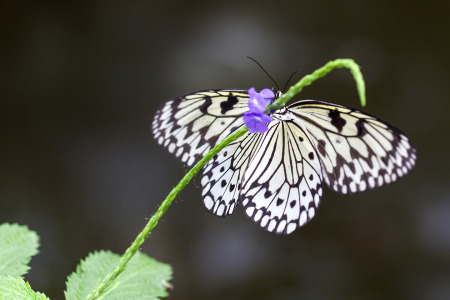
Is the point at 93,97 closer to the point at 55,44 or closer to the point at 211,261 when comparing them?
the point at 55,44

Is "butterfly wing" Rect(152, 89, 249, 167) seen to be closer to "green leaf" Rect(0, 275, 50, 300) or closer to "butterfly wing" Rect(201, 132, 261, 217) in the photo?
"butterfly wing" Rect(201, 132, 261, 217)

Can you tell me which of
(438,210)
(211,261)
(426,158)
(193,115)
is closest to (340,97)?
(426,158)

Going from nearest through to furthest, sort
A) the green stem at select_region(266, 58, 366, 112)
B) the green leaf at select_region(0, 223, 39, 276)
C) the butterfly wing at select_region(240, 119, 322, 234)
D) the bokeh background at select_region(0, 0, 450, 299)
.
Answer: the green stem at select_region(266, 58, 366, 112)
the green leaf at select_region(0, 223, 39, 276)
the butterfly wing at select_region(240, 119, 322, 234)
the bokeh background at select_region(0, 0, 450, 299)

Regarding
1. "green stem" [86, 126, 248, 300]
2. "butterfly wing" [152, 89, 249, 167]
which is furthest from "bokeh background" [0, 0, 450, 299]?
"green stem" [86, 126, 248, 300]

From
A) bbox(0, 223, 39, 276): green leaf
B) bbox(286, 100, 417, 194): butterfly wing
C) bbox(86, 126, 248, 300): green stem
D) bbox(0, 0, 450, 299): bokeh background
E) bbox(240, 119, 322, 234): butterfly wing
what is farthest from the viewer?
bbox(0, 0, 450, 299): bokeh background

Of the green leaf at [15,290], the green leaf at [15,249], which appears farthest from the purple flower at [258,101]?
the green leaf at [15,249]

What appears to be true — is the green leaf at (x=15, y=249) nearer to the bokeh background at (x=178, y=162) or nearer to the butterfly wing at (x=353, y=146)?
the butterfly wing at (x=353, y=146)

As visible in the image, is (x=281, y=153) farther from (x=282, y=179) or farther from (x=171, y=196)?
(x=171, y=196)
